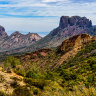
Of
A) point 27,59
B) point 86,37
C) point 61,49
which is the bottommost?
point 27,59

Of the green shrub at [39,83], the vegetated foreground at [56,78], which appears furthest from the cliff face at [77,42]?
the green shrub at [39,83]

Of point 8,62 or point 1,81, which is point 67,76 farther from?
point 8,62

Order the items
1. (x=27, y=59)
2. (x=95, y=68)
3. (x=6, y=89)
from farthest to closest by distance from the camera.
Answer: (x=27, y=59), (x=95, y=68), (x=6, y=89)

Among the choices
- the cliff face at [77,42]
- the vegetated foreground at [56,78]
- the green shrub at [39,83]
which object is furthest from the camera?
the cliff face at [77,42]

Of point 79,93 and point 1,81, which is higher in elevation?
point 79,93

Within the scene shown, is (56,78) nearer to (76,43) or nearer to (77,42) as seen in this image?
(76,43)

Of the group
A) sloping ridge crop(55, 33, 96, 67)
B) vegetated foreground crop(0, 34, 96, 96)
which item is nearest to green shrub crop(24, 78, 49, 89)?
vegetated foreground crop(0, 34, 96, 96)

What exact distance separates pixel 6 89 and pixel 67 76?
52.8ft

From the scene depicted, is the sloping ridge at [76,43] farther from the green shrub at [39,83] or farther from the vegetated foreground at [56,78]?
the green shrub at [39,83]


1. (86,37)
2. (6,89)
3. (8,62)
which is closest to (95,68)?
(6,89)

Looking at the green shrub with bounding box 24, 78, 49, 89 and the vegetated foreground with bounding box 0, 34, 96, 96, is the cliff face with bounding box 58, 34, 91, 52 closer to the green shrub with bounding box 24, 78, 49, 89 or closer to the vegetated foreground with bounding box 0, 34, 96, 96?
the vegetated foreground with bounding box 0, 34, 96, 96

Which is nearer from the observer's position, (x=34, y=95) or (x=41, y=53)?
(x=34, y=95)

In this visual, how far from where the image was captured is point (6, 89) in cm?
3550

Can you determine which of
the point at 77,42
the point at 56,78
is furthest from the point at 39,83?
the point at 77,42
